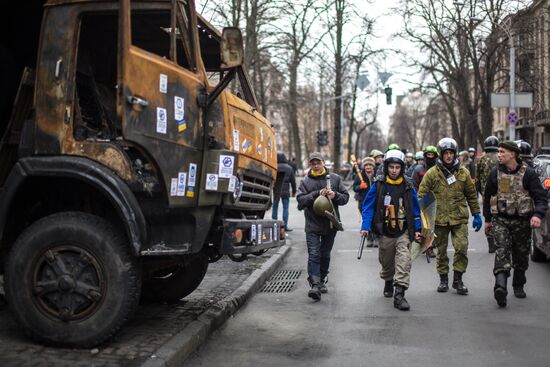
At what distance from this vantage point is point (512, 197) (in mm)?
8359

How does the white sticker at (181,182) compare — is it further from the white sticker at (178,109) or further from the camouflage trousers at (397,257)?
the camouflage trousers at (397,257)

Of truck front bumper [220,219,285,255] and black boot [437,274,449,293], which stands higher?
truck front bumper [220,219,285,255]

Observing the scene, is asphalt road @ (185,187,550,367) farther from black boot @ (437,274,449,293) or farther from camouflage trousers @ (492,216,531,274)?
camouflage trousers @ (492,216,531,274)

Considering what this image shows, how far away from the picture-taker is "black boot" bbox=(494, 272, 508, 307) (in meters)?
8.03

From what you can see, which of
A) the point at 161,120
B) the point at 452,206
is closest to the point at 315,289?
the point at 452,206

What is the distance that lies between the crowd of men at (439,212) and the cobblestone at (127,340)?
57.7 inches

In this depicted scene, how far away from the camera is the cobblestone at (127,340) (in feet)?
17.4

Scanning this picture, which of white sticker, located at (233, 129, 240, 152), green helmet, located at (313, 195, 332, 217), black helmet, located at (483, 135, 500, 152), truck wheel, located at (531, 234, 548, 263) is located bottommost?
truck wheel, located at (531, 234, 548, 263)

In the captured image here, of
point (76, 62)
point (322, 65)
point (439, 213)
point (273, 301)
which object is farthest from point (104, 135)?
point (322, 65)

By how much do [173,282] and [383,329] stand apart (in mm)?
2186

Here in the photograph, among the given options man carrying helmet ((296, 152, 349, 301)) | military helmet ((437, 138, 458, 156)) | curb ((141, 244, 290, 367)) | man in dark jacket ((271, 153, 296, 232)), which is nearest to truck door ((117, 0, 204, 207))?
curb ((141, 244, 290, 367))

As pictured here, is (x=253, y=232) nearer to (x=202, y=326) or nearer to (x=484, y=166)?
(x=202, y=326)

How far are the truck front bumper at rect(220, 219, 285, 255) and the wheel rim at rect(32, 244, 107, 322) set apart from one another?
107cm

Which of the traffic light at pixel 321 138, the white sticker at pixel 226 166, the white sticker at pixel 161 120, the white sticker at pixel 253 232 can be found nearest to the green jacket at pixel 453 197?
the white sticker at pixel 253 232
